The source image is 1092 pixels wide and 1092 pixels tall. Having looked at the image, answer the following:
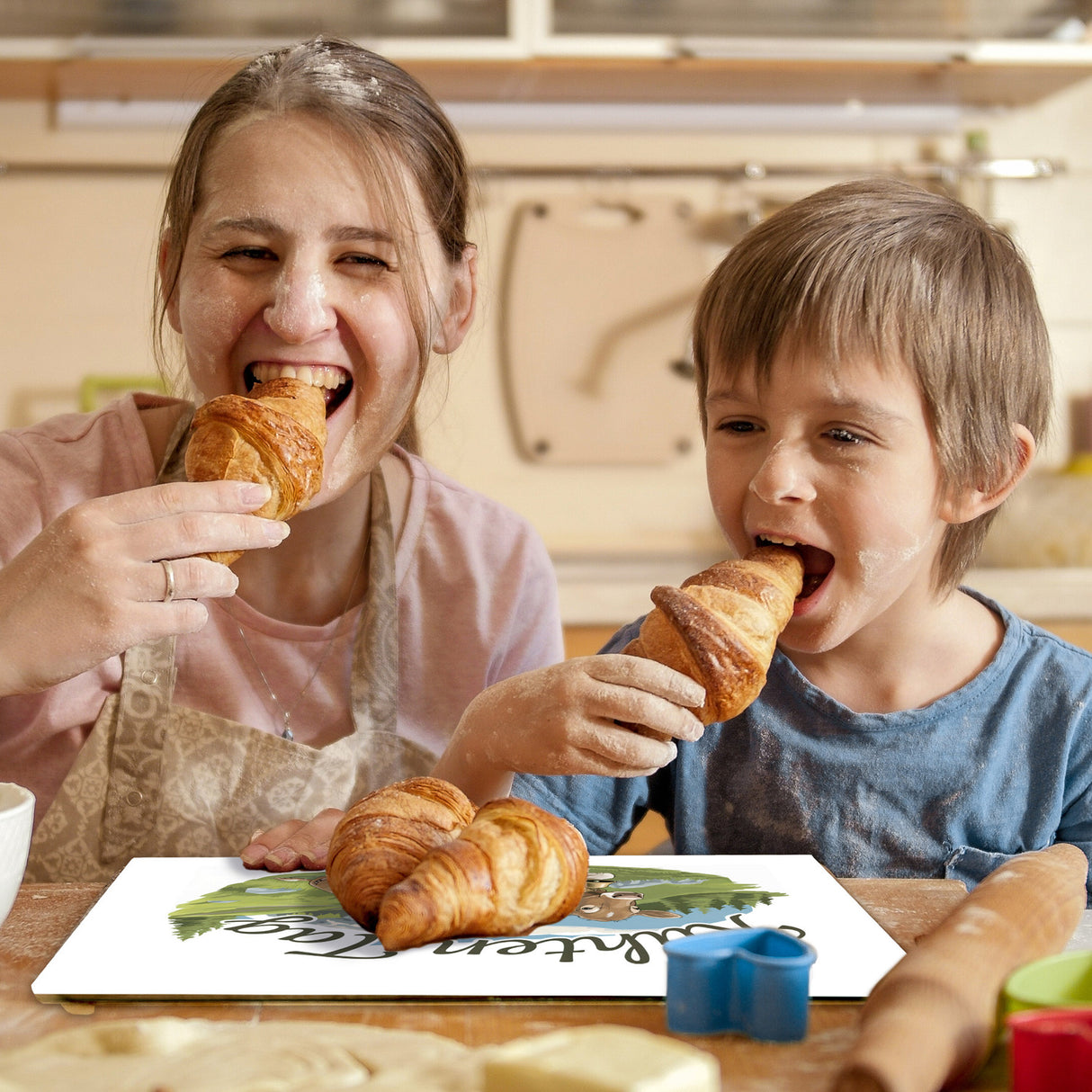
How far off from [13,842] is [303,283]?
652 mm

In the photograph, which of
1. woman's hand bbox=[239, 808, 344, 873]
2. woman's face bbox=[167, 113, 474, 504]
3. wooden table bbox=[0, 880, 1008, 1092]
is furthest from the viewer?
woman's face bbox=[167, 113, 474, 504]

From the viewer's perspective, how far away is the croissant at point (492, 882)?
695 millimetres

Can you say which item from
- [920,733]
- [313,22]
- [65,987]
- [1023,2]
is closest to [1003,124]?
[1023,2]

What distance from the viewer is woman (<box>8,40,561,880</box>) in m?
1.25

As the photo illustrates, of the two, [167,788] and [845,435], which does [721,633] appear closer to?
[845,435]

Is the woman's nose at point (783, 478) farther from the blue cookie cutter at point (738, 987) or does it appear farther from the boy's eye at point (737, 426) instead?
the blue cookie cutter at point (738, 987)

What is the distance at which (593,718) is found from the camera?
93 cm

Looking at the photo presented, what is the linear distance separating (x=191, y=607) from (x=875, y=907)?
1.89 ft

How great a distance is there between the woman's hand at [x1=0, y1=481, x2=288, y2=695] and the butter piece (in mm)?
592

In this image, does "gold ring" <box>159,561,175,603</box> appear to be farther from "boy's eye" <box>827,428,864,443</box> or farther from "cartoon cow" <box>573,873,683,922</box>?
"boy's eye" <box>827,428,864,443</box>

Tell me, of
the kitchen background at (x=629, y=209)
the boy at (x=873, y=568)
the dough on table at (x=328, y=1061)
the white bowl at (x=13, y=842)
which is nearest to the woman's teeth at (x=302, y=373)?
the boy at (x=873, y=568)

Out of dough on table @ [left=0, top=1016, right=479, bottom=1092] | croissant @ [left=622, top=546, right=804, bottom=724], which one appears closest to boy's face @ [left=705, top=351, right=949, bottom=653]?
croissant @ [left=622, top=546, right=804, bottom=724]

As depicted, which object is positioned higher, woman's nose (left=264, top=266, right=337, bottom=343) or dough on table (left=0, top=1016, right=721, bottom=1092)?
woman's nose (left=264, top=266, right=337, bottom=343)

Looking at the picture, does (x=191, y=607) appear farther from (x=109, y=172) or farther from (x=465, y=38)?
(x=109, y=172)
